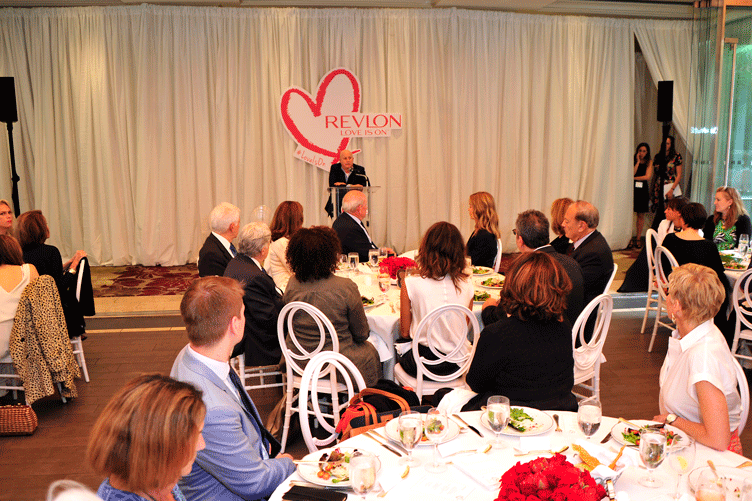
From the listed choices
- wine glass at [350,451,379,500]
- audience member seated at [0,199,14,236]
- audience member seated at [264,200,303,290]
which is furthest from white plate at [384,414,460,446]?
audience member seated at [0,199,14,236]

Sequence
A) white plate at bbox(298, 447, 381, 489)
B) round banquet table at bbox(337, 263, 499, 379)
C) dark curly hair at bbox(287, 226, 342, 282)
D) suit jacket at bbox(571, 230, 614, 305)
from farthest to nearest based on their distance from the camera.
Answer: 1. suit jacket at bbox(571, 230, 614, 305)
2. round banquet table at bbox(337, 263, 499, 379)
3. dark curly hair at bbox(287, 226, 342, 282)
4. white plate at bbox(298, 447, 381, 489)

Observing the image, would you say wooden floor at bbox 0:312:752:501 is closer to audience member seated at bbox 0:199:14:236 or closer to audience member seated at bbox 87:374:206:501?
audience member seated at bbox 0:199:14:236

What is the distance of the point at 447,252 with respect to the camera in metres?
3.55

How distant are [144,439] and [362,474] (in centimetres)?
63

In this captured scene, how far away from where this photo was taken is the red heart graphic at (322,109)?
8805mm

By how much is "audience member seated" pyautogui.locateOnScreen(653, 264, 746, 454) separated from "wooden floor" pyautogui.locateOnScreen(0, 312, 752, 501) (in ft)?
5.64

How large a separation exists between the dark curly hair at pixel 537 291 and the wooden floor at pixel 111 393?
70.4 inches

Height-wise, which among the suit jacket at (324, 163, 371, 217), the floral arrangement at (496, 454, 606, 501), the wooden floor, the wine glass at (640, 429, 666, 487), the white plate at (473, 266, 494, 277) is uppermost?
the suit jacket at (324, 163, 371, 217)

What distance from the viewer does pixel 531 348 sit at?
2.51 metres

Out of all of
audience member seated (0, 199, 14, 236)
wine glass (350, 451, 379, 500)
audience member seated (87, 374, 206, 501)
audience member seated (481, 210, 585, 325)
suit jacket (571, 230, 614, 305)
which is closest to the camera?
audience member seated (87, 374, 206, 501)

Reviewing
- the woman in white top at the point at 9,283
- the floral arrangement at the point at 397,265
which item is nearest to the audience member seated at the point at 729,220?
the floral arrangement at the point at 397,265

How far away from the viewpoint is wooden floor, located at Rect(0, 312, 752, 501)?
348 cm

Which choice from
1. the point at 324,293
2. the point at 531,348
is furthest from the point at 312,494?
the point at 324,293

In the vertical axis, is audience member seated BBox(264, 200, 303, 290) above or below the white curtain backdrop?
below
